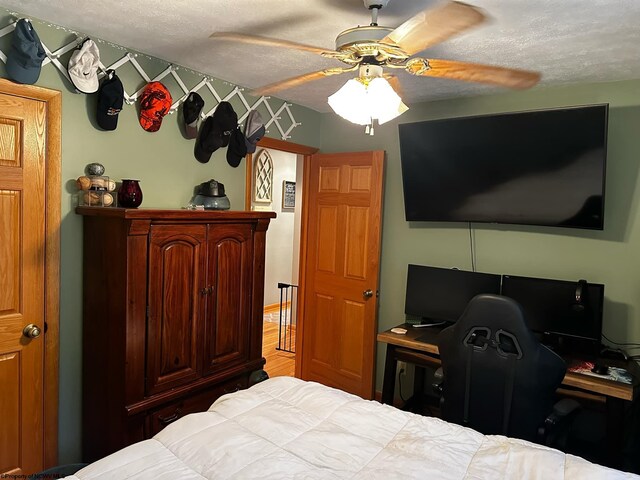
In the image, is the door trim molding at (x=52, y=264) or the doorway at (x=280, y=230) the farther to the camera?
the doorway at (x=280, y=230)

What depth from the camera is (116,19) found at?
213 centimetres

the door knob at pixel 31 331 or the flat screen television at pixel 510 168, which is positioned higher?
the flat screen television at pixel 510 168

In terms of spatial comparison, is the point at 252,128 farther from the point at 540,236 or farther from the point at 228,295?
the point at 540,236

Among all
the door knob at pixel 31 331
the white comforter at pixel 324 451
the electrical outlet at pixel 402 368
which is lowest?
the electrical outlet at pixel 402 368

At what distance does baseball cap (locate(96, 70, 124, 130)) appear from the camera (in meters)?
2.40

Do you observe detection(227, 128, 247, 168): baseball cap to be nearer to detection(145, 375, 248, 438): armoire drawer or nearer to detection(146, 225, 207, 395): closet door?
detection(146, 225, 207, 395): closet door

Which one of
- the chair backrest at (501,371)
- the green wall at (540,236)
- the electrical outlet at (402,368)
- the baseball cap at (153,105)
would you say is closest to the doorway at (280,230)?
the electrical outlet at (402,368)

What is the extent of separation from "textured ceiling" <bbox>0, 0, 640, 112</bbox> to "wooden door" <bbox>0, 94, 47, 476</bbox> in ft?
1.85

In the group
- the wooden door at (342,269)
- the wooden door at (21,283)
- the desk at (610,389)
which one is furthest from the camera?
the wooden door at (342,269)

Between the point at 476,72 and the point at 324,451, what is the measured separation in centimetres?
152

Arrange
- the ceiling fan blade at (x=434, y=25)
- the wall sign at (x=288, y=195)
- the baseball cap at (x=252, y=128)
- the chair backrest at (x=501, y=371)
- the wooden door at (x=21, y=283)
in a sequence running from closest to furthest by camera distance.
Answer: the ceiling fan blade at (x=434, y=25) → the chair backrest at (x=501, y=371) → the wooden door at (x=21, y=283) → the baseball cap at (x=252, y=128) → the wall sign at (x=288, y=195)

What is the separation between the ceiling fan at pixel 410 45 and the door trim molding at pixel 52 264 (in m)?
1.09

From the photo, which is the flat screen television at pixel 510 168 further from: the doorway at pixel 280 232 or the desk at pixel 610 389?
the doorway at pixel 280 232

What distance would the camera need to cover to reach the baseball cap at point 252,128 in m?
3.25
